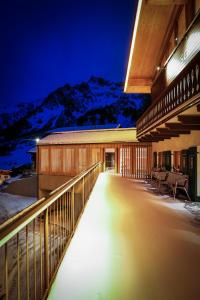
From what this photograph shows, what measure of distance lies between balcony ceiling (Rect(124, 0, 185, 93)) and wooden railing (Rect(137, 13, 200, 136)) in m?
1.85

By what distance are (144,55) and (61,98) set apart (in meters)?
100

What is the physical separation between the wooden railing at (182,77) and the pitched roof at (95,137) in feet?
28.3

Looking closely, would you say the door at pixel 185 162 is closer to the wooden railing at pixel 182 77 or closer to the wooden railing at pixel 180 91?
the wooden railing at pixel 182 77

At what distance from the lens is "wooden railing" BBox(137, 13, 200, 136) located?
5.33 m

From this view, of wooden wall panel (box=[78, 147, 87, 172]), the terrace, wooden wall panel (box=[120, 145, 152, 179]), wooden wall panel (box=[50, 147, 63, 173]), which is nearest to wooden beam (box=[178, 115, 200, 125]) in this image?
the terrace

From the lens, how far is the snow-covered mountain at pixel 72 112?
58438 mm

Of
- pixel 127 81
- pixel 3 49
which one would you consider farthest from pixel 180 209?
pixel 3 49

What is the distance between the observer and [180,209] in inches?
272

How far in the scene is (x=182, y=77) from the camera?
6094 millimetres

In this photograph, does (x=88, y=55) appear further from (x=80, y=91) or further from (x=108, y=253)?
(x=108, y=253)

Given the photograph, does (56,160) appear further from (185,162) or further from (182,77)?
(182,77)

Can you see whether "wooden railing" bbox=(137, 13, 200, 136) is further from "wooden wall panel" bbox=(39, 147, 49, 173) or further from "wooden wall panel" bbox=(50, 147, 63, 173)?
"wooden wall panel" bbox=(39, 147, 49, 173)

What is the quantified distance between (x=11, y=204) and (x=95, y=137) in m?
Result: 9.35

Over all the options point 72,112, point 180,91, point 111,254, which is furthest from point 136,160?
point 72,112
